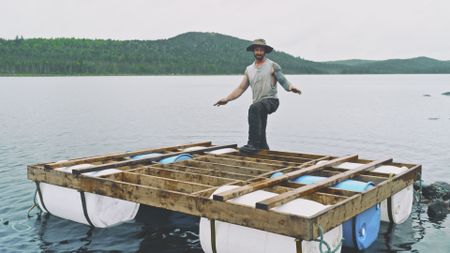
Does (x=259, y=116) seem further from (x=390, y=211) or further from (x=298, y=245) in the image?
(x=298, y=245)

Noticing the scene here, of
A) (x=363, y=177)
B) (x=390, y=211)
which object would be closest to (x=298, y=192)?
(x=363, y=177)

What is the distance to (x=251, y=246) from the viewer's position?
788 centimetres

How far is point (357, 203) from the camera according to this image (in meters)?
8.42

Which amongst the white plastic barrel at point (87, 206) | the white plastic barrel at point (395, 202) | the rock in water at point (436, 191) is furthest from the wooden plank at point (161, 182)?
the rock in water at point (436, 191)

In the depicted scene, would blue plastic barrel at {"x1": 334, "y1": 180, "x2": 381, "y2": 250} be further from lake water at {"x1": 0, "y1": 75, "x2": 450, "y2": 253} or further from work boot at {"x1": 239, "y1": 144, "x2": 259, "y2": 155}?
work boot at {"x1": 239, "y1": 144, "x2": 259, "y2": 155}

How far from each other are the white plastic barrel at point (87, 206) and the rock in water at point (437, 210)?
806 centimetres

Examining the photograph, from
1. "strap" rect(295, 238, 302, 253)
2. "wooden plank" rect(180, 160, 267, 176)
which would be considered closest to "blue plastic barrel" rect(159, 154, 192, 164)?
"wooden plank" rect(180, 160, 267, 176)

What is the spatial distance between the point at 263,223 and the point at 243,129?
1283 inches

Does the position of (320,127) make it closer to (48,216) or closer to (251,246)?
(48,216)

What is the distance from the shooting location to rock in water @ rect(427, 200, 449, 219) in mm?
13043

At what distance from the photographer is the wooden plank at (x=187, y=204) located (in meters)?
7.26

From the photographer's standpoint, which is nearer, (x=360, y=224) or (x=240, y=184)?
(x=360, y=224)

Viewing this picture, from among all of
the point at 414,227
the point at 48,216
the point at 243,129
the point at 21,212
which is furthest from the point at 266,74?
the point at 243,129

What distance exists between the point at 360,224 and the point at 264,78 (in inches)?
209
